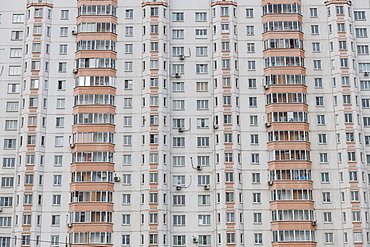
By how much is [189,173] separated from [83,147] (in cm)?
1360

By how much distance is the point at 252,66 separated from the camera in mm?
82000

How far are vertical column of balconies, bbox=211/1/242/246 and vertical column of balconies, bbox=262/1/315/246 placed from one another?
4204 millimetres

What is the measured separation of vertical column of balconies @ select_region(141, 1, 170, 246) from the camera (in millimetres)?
75312

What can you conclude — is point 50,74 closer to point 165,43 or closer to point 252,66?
point 165,43

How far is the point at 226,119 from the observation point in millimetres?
79438

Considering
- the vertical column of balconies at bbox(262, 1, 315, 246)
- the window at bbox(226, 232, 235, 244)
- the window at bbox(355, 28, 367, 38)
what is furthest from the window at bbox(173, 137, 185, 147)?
the window at bbox(355, 28, 367, 38)

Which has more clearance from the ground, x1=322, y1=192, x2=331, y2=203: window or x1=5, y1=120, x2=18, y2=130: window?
x1=5, y1=120, x2=18, y2=130: window

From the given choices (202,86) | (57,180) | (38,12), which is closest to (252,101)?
(202,86)

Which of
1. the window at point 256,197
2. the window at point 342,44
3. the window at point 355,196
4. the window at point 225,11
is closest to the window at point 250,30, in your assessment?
the window at point 225,11

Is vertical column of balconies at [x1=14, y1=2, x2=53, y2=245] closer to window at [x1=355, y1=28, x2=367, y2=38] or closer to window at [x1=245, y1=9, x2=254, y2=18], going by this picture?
window at [x1=245, y1=9, x2=254, y2=18]

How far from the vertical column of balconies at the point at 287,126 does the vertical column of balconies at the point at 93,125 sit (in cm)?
2006

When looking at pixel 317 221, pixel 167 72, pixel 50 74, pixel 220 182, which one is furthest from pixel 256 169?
pixel 50 74

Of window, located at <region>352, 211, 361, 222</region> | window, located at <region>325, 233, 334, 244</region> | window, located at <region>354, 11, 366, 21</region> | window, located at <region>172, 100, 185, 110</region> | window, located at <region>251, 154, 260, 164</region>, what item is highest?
window, located at <region>354, 11, 366, 21</region>

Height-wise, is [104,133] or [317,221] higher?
[104,133]
